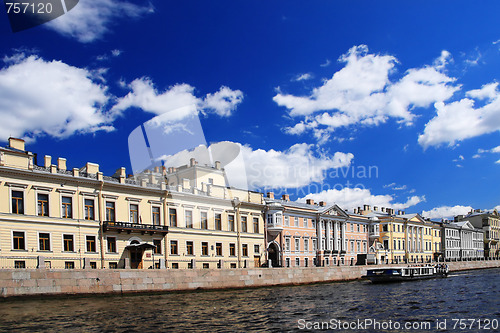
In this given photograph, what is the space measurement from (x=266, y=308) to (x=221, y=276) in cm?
1139

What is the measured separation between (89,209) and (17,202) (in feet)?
17.7

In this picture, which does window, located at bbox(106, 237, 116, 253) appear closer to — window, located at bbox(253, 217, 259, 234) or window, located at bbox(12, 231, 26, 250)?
window, located at bbox(12, 231, 26, 250)

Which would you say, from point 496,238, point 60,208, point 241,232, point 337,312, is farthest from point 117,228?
point 496,238

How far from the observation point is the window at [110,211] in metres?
37.1

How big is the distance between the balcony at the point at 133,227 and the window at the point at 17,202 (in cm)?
619

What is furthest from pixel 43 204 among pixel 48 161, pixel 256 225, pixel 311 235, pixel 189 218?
pixel 311 235

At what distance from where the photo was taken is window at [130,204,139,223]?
38.8 meters

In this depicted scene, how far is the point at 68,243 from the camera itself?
34.3m

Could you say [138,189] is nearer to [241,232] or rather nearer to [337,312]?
[241,232]

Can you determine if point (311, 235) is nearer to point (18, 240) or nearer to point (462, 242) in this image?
point (18, 240)

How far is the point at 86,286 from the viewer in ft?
91.1

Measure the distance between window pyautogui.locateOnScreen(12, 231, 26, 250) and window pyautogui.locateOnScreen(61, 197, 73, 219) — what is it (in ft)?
10.7

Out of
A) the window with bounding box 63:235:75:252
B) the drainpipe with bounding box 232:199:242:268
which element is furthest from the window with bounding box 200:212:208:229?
the window with bounding box 63:235:75:252
